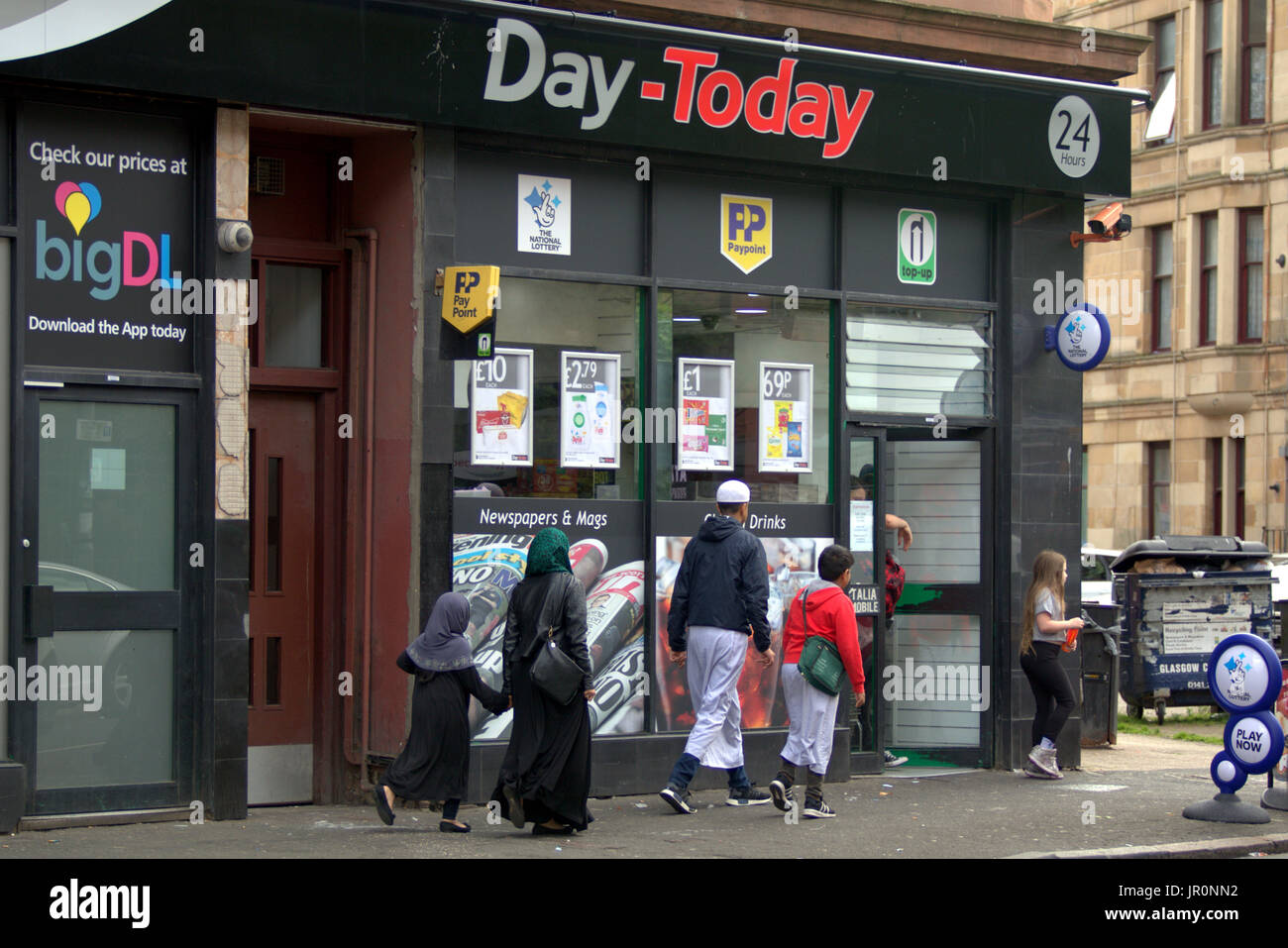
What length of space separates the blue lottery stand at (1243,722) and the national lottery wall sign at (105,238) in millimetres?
6609

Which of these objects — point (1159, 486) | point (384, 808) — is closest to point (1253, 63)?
point (1159, 486)

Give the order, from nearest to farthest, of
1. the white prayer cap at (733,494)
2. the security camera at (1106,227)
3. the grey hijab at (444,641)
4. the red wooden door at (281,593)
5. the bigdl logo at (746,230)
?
the grey hijab at (444,641), the white prayer cap at (733,494), the red wooden door at (281,593), the bigdl logo at (746,230), the security camera at (1106,227)

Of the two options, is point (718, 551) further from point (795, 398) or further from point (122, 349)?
point (122, 349)

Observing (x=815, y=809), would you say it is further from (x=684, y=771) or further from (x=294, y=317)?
(x=294, y=317)

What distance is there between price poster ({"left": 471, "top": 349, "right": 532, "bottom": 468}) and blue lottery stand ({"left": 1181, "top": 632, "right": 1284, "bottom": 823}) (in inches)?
181

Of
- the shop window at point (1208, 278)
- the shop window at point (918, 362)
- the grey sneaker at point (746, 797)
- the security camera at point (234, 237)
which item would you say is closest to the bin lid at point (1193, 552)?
the shop window at point (918, 362)

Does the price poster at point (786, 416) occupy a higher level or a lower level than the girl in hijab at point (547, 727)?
higher

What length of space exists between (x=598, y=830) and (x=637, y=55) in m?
5.07

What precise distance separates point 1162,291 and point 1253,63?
5384 millimetres

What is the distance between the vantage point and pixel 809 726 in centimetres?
1052

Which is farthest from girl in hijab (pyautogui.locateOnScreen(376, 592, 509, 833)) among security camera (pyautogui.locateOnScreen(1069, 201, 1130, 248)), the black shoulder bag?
security camera (pyautogui.locateOnScreen(1069, 201, 1130, 248))

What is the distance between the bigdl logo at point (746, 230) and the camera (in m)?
12.0

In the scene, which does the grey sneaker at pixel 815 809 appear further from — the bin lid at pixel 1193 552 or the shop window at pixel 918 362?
the bin lid at pixel 1193 552

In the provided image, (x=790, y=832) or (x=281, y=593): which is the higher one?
(x=281, y=593)
